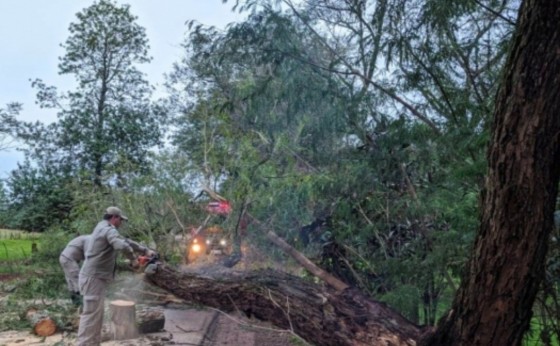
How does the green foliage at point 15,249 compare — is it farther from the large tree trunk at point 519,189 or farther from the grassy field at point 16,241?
the large tree trunk at point 519,189

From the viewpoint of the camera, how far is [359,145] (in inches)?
184

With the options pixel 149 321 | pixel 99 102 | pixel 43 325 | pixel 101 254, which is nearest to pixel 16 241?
pixel 99 102

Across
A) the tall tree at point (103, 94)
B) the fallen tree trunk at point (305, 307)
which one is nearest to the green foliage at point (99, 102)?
the tall tree at point (103, 94)

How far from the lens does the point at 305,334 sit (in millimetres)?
4016

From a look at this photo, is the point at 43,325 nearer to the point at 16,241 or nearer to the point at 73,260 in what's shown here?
the point at 73,260

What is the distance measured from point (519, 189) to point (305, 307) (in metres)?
2.64

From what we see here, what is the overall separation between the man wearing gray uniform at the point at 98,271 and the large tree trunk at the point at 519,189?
3427mm

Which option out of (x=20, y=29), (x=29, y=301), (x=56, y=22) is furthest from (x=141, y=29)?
(x=29, y=301)

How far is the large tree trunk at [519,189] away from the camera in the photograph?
1.78 metres

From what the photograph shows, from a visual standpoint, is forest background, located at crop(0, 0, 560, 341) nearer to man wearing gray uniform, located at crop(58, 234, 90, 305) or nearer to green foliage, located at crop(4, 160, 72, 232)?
man wearing gray uniform, located at crop(58, 234, 90, 305)

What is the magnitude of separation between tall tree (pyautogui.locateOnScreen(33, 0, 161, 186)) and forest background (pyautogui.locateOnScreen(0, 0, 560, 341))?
5235mm

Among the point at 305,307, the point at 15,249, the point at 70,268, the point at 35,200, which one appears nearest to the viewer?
the point at 305,307

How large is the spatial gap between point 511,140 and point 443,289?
3.06 meters

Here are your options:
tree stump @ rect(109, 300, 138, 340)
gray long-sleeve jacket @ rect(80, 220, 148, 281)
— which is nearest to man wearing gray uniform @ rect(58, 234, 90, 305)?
tree stump @ rect(109, 300, 138, 340)
